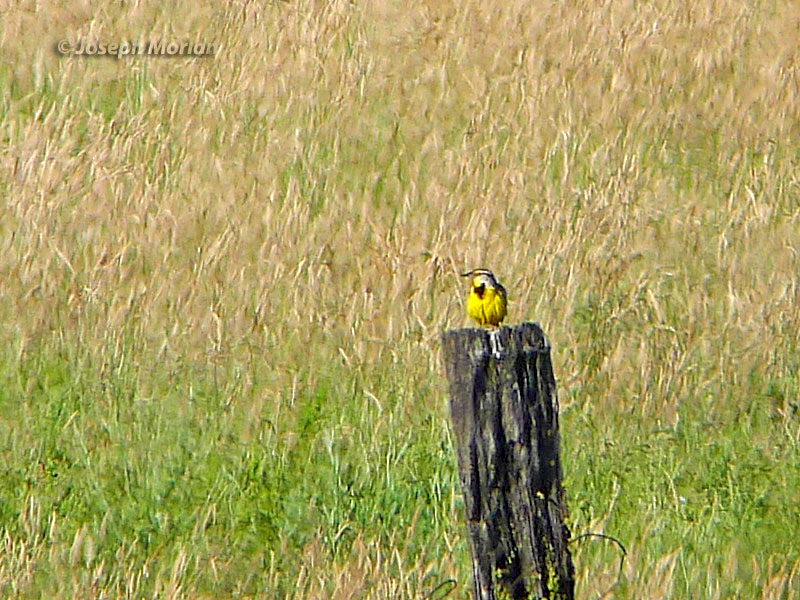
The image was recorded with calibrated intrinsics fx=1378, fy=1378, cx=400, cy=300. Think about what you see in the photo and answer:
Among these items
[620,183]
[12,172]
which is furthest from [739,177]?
[12,172]

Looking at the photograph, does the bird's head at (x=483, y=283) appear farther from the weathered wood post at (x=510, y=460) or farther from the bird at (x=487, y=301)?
the weathered wood post at (x=510, y=460)

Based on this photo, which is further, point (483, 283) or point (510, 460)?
point (483, 283)

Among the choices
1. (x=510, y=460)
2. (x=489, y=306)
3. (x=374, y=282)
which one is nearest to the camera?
(x=510, y=460)

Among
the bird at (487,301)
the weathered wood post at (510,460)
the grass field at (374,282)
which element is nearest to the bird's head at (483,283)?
the bird at (487,301)

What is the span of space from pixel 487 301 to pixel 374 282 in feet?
3.92

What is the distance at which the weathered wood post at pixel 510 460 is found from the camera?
296 cm

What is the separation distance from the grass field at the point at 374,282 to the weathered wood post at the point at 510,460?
74cm

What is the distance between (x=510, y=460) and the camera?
3027 mm

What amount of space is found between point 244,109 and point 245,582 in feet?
12.2

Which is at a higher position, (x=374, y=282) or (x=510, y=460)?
(x=374, y=282)

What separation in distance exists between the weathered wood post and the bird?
1.42 meters

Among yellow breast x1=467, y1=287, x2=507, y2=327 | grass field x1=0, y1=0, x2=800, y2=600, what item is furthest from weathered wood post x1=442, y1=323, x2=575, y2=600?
yellow breast x1=467, y1=287, x2=507, y2=327

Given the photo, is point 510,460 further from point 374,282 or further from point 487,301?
point 374,282

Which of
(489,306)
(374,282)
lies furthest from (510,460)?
(374,282)
